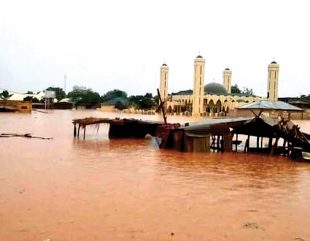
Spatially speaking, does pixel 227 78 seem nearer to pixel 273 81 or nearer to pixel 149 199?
pixel 273 81

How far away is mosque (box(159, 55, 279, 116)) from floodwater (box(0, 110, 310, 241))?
52933mm

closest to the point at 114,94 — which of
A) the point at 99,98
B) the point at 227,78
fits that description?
the point at 99,98

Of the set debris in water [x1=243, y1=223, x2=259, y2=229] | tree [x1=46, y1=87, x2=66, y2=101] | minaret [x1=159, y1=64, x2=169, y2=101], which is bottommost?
debris in water [x1=243, y1=223, x2=259, y2=229]

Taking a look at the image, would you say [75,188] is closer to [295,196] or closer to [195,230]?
[195,230]

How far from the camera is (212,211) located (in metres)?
8.16

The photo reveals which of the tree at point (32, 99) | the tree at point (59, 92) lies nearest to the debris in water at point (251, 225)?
the tree at point (32, 99)

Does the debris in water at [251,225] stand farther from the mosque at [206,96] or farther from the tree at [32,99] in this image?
the tree at [32,99]

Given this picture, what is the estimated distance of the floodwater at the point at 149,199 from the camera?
22.1 feet

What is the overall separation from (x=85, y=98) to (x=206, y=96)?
43949mm

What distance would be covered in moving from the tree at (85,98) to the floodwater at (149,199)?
9702cm

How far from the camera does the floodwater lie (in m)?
6.73

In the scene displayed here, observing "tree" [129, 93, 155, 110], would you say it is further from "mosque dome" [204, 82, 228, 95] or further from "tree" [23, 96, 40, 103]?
"tree" [23, 96, 40, 103]

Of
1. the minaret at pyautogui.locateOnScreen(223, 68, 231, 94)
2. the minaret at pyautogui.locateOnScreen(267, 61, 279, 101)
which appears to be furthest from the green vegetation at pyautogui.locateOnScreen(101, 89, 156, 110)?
the minaret at pyautogui.locateOnScreen(267, 61, 279, 101)

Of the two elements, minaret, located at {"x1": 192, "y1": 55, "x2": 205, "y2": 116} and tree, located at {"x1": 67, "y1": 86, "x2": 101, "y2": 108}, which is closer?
minaret, located at {"x1": 192, "y1": 55, "x2": 205, "y2": 116}
